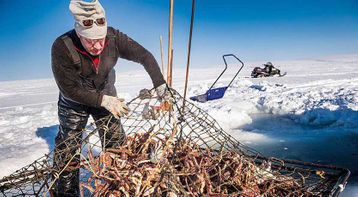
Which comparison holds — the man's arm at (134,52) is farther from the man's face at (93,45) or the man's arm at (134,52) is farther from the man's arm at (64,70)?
the man's arm at (64,70)

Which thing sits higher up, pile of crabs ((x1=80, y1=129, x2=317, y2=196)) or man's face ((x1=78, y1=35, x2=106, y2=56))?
man's face ((x1=78, y1=35, x2=106, y2=56))

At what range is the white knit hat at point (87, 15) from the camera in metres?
1.87

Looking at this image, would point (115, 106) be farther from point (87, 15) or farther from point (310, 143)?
point (310, 143)

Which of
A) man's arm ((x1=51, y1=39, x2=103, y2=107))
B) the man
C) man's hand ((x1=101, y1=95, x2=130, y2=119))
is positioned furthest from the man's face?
man's hand ((x1=101, y1=95, x2=130, y2=119))

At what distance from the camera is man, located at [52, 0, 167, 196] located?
1866 millimetres

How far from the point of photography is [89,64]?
82.3 inches

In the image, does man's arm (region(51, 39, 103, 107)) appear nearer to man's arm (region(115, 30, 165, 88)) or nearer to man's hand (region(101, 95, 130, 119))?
man's hand (region(101, 95, 130, 119))

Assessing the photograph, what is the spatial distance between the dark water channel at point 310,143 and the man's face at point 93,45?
7.72 feet

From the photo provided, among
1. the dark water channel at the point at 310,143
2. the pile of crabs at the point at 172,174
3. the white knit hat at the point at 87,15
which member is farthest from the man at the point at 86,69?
the dark water channel at the point at 310,143

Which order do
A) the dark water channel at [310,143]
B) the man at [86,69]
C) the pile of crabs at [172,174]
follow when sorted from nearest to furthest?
the pile of crabs at [172,174] → the man at [86,69] → the dark water channel at [310,143]

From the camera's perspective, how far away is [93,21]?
6.11 ft

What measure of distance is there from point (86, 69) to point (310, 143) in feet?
10.2

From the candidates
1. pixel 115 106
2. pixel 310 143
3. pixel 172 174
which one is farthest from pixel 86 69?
pixel 310 143

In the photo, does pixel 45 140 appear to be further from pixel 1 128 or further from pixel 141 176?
pixel 141 176
